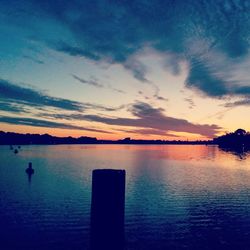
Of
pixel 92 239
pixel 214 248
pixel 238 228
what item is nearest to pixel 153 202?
pixel 238 228

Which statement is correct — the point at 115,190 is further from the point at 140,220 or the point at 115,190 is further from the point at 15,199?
the point at 15,199

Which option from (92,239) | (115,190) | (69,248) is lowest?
(69,248)

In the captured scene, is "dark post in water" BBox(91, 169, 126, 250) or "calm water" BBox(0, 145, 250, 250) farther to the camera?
"calm water" BBox(0, 145, 250, 250)

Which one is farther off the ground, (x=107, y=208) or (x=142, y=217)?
(x=107, y=208)

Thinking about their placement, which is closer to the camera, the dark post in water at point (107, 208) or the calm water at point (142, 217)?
the dark post in water at point (107, 208)

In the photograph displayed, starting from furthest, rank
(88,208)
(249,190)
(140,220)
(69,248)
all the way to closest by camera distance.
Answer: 1. (249,190)
2. (88,208)
3. (140,220)
4. (69,248)

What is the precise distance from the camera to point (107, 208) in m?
5.66

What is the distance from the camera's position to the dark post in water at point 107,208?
554 centimetres

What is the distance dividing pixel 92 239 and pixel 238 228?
66.4 ft

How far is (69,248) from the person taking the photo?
17844 mm

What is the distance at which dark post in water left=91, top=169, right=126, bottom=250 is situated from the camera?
5.54 m

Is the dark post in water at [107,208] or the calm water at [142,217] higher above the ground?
the dark post in water at [107,208]

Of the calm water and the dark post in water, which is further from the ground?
the dark post in water

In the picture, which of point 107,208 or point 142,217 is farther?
point 142,217
